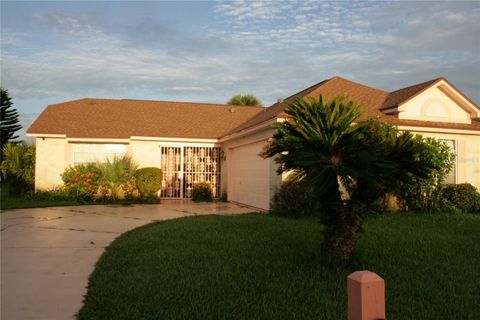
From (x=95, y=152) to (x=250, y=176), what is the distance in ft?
26.6

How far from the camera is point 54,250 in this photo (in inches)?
311

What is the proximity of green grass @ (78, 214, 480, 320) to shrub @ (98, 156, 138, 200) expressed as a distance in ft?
26.8

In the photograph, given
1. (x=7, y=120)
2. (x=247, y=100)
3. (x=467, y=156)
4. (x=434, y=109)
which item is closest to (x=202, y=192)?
(x=434, y=109)

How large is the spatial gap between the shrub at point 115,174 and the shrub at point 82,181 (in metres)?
0.31

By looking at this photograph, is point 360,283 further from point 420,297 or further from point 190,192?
point 190,192

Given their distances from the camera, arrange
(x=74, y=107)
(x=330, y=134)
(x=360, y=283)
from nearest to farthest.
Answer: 1. (x=360, y=283)
2. (x=330, y=134)
3. (x=74, y=107)

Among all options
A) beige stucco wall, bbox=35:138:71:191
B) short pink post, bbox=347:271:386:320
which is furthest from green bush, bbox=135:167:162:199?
short pink post, bbox=347:271:386:320

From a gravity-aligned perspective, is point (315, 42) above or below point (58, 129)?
above

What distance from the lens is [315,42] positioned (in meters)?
13.9

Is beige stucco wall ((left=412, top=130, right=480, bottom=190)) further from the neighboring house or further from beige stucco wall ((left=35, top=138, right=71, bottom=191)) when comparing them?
beige stucco wall ((left=35, top=138, right=71, bottom=191))

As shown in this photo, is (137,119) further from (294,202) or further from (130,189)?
(294,202)

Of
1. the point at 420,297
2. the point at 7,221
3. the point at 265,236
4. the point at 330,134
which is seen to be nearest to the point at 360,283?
the point at 420,297

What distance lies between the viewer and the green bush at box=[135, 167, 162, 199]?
17188 millimetres

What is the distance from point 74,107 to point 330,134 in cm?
1840
